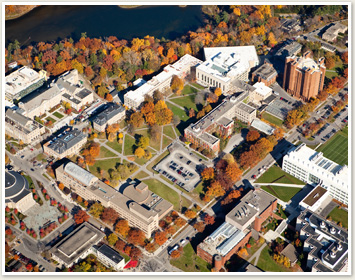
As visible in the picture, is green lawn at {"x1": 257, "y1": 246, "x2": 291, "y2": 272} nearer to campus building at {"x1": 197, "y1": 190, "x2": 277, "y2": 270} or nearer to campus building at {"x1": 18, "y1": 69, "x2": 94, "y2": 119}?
campus building at {"x1": 197, "y1": 190, "x2": 277, "y2": 270}

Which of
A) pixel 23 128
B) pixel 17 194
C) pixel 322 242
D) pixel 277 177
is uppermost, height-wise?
pixel 23 128

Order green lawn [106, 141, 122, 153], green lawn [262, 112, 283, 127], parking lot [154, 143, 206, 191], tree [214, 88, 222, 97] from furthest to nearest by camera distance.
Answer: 1. tree [214, 88, 222, 97]
2. green lawn [262, 112, 283, 127]
3. green lawn [106, 141, 122, 153]
4. parking lot [154, 143, 206, 191]

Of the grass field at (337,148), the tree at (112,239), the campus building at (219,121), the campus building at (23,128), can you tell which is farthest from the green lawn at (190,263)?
the campus building at (23,128)

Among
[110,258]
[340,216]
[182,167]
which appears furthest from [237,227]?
[110,258]

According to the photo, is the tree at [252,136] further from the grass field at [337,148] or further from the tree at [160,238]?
the tree at [160,238]

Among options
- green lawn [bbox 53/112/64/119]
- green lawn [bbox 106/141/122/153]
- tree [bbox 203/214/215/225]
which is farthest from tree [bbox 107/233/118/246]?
green lawn [bbox 53/112/64/119]

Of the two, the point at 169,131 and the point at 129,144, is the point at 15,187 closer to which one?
the point at 129,144

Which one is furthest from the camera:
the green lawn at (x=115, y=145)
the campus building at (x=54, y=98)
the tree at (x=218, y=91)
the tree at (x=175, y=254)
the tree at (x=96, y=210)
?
the tree at (x=218, y=91)
